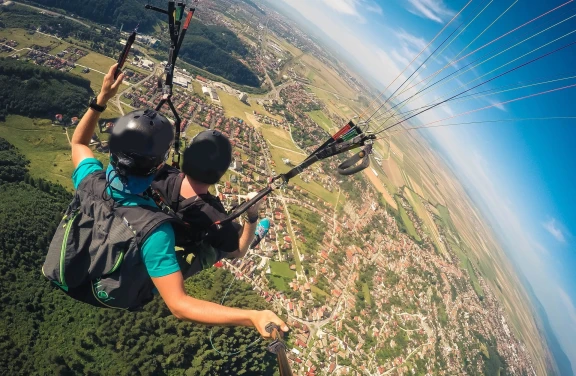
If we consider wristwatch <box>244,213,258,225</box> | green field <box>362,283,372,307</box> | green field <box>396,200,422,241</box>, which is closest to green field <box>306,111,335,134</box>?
green field <box>396,200,422,241</box>

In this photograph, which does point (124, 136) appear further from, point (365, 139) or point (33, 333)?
point (33, 333)

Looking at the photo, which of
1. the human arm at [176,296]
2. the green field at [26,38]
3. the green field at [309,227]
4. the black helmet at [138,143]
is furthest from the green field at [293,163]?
the human arm at [176,296]


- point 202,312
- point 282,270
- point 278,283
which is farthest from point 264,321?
point 282,270

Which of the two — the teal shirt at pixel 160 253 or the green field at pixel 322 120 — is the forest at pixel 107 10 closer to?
the green field at pixel 322 120

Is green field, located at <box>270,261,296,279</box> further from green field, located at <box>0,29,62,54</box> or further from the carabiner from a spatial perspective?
green field, located at <box>0,29,62,54</box>

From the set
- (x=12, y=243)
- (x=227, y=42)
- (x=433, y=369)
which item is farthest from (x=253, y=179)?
(x=227, y=42)

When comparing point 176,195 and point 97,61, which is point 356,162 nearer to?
point 176,195

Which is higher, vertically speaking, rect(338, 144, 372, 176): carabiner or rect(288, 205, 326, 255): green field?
rect(338, 144, 372, 176): carabiner
